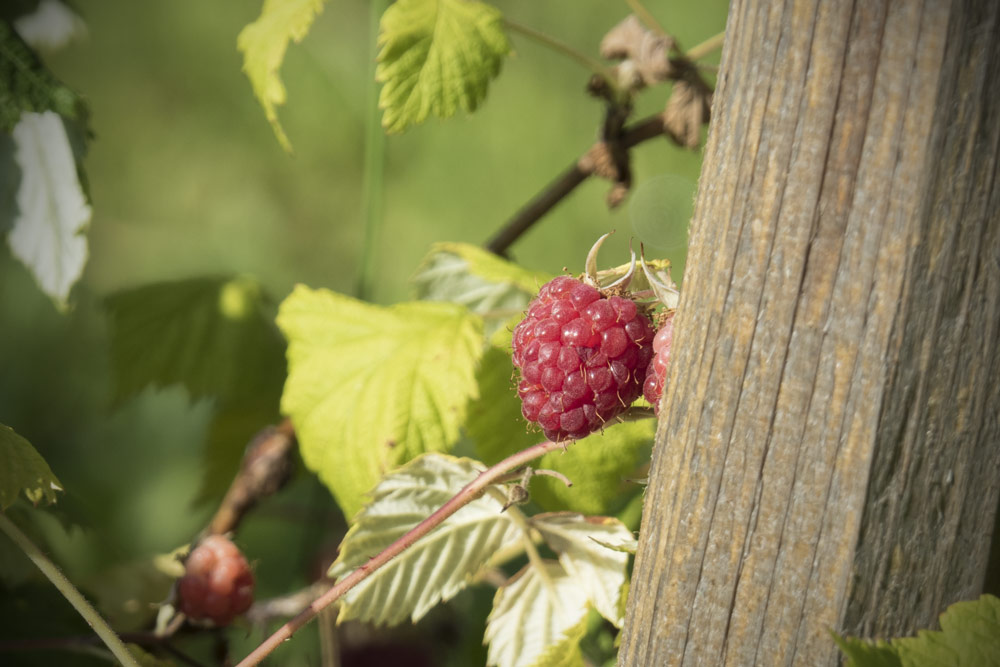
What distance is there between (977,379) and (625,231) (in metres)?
1.34

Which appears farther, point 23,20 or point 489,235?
point 489,235

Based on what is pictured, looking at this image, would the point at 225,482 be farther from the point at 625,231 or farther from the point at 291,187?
the point at 625,231

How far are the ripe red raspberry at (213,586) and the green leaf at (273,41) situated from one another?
1.48ft

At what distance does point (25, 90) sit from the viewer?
0.69m

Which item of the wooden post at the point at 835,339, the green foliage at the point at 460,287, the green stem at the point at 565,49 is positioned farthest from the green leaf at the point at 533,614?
the green stem at the point at 565,49

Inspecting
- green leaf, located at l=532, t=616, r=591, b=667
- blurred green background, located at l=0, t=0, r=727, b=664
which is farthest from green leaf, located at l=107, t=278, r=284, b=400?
A: green leaf, located at l=532, t=616, r=591, b=667

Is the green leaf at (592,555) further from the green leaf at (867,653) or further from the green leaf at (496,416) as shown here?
the green leaf at (867,653)

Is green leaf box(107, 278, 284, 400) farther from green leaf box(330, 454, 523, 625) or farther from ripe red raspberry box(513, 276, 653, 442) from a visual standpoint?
ripe red raspberry box(513, 276, 653, 442)

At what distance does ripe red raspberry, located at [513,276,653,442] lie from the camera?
1.69 feet

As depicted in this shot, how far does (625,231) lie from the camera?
171cm

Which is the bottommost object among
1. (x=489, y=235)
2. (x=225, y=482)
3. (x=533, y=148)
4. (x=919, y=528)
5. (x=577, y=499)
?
(x=225, y=482)

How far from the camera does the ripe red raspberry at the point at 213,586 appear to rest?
2.83 ft

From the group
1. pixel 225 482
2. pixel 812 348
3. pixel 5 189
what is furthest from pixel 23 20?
pixel 812 348

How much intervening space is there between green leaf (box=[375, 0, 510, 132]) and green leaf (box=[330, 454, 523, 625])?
0.33m
